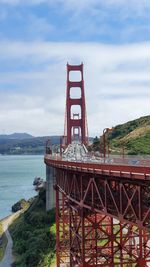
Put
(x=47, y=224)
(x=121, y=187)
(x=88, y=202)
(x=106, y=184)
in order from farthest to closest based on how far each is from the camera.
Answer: (x=47, y=224)
(x=88, y=202)
(x=106, y=184)
(x=121, y=187)

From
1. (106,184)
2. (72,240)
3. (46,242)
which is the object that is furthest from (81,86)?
(106,184)

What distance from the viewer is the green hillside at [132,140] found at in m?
75.2

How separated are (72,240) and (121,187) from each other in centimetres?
1324

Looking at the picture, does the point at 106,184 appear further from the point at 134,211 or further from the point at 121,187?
the point at 134,211

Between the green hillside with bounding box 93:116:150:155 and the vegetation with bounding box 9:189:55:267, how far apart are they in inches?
502

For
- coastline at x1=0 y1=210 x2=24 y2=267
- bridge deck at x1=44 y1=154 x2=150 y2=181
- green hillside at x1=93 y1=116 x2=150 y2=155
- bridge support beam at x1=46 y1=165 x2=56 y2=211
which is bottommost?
coastline at x1=0 y1=210 x2=24 y2=267

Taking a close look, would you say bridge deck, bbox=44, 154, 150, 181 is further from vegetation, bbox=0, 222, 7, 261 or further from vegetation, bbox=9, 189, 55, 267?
vegetation, bbox=0, 222, 7, 261

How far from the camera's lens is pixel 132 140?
87750mm

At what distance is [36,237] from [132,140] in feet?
142

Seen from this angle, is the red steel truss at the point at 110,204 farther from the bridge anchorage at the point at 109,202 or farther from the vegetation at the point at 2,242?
the vegetation at the point at 2,242

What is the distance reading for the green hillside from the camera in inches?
2960

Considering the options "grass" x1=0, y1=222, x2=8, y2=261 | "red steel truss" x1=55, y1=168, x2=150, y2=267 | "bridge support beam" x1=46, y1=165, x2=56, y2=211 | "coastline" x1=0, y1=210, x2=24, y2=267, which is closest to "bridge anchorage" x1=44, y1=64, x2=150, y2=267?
"red steel truss" x1=55, y1=168, x2=150, y2=267

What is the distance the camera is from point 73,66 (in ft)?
229

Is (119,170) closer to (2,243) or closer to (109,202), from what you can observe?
(109,202)
